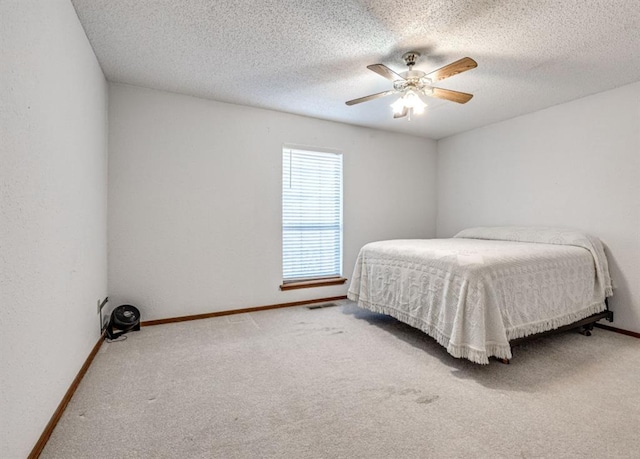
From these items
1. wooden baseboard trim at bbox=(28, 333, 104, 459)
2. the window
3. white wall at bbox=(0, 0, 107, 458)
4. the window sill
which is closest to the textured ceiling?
white wall at bbox=(0, 0, 107, 458)

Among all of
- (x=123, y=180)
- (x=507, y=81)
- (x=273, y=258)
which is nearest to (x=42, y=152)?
(x=123, y=180)

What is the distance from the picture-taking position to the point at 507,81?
294cm

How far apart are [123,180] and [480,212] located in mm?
4598

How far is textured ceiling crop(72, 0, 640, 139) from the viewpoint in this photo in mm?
1932

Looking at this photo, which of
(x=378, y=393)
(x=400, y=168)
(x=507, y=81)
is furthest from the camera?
(x=400, y=168)

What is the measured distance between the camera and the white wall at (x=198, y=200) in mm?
3076

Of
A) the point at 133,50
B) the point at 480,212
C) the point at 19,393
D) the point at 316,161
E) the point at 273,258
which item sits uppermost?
the point at 133,50

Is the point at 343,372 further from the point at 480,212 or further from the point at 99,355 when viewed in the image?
the point at 480,212

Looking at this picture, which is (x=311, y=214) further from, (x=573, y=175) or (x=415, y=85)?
(x=573, y=175)

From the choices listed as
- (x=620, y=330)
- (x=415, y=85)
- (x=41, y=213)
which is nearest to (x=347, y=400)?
(x=41, y=213)

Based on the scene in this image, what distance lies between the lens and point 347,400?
1842mm

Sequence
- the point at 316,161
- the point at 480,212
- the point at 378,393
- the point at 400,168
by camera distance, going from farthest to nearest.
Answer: the point at 400,168 → the point at 480,212 → the point at 316,161 → the point at 378,393

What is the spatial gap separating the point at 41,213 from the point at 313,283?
297 cm

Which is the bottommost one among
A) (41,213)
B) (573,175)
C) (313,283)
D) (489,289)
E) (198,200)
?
(313,283)
